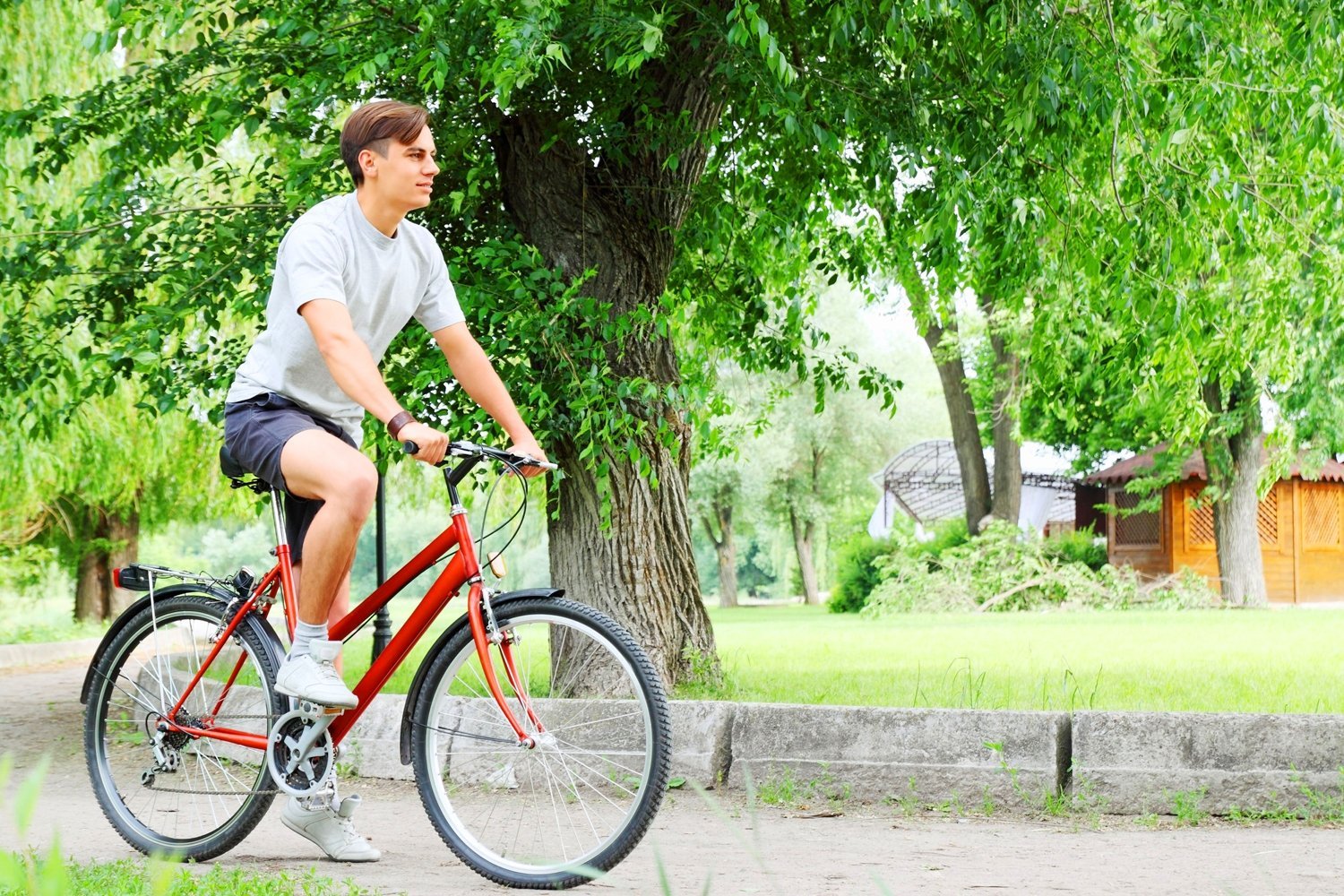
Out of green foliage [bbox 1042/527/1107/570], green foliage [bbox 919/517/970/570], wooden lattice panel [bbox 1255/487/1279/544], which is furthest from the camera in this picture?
wooden lattice panel [bbox 1255/487/1279/544]

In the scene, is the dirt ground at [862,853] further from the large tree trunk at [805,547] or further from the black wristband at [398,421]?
the large tree trunk at [805,547]

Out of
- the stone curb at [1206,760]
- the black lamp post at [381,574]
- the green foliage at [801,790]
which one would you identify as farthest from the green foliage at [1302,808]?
the black lamp post at [381,574]

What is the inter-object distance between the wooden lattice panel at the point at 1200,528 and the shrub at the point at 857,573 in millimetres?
6754

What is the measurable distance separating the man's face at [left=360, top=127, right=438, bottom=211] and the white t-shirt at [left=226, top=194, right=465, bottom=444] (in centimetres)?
11

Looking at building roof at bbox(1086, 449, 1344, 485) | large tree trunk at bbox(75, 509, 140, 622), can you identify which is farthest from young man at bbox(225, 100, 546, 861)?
building roof at bbox(1086, 449, 1344, 485)

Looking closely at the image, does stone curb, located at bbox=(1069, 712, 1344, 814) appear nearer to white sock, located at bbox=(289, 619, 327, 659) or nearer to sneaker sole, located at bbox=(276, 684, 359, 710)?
sneaker sole, located at bbox=(276, 684, 359, 710)

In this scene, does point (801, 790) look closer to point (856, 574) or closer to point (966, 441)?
point (966, 441)

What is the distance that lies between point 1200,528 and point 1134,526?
6.11 feet

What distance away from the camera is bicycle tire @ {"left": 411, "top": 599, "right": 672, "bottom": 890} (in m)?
3.72

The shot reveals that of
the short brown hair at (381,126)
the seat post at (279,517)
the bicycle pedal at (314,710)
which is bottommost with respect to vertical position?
the bicycle pedal at (314,710)

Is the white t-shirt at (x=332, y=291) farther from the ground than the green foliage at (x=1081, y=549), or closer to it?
farther from the ground

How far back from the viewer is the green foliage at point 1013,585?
73.0 ft

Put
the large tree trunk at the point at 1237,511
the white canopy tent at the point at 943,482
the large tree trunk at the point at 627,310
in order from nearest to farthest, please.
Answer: the large tree trunk at the point at 627,310
the large tree trunk at the point at 1237,511
the white canopy tent at the point at 943,482

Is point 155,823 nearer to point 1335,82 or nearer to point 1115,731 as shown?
point 1115,731
